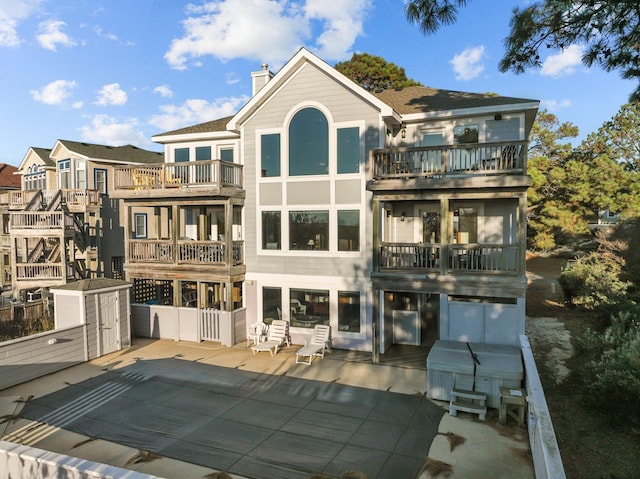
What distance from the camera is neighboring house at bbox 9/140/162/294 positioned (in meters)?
19.5

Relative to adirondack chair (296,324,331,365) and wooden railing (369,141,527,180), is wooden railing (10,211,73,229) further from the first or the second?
wooden railing (369,141,527,180)

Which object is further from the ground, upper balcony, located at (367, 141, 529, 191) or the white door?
upper balcony, located at (367, 141, 529, 191)

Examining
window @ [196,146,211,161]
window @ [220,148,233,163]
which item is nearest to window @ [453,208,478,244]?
window @ [220,148,233,163]

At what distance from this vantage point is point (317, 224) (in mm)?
14281

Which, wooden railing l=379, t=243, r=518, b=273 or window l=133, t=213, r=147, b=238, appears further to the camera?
window l=133, t=213, r=147, b=238

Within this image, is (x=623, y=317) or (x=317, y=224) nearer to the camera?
(x=623, y=317)

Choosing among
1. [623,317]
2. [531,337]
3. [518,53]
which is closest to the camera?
[518,53]

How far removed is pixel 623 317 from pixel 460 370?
5460mm

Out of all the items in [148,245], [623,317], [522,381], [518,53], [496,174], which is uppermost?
[518,53]

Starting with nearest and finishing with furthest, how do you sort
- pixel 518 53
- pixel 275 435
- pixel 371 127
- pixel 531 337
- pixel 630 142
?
pixel 275 435, pixel 518 53, pixel 371 127, pixel 531 337, pixel 630 142

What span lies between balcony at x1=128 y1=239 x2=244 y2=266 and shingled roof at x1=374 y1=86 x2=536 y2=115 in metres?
7.53

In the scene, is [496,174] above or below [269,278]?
above

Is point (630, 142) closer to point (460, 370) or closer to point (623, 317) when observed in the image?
point (623, 317)

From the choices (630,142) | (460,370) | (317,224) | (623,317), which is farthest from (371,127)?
(630,142)
